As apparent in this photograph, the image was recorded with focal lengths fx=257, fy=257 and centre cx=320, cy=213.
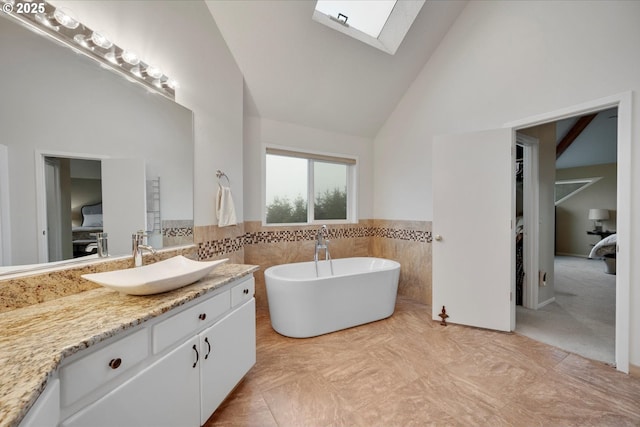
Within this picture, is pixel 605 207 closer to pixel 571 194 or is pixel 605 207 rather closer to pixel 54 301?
pixel 571 194

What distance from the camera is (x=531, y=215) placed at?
117 inches

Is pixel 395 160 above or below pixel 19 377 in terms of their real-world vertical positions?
above

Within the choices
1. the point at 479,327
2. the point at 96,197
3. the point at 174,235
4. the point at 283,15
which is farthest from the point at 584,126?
the point at 96,197

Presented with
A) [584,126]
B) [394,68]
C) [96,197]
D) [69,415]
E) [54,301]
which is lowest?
[69,415]

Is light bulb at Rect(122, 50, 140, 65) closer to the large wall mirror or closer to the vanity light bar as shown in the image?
the vanity light bar

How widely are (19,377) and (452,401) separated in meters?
1.99

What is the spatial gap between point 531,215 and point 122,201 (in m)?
3.94

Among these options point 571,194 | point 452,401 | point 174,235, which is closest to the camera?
point 452,401

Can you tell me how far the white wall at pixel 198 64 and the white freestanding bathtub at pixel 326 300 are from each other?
3.12ft

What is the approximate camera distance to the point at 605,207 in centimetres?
615

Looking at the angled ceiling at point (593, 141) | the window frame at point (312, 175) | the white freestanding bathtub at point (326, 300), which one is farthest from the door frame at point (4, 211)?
the angled ceiling at point (593, 141)

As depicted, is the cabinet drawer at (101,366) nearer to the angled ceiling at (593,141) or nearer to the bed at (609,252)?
the angled ceiling at (593,141)

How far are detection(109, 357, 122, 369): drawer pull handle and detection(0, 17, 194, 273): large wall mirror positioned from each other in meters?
0.79

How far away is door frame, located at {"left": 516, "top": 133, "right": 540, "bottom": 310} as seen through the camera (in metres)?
2.96
